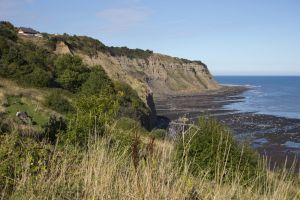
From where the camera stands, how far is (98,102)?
66.8ft

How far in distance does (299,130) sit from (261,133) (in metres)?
5.33

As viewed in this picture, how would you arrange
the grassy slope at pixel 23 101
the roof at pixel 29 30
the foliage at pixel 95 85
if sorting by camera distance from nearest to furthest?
the grassy slope at pixel 23 101 → the foliage at pixel 95 85 → the roof at pixel 29 30

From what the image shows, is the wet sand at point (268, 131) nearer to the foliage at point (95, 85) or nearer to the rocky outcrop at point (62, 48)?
the foliage at point (95, 85)

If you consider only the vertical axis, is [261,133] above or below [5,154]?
below

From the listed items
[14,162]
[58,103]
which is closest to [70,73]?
[58,103]

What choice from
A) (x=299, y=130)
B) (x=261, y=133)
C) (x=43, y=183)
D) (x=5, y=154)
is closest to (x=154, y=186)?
(x=43, y=183)

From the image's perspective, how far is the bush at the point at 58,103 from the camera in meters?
30.6

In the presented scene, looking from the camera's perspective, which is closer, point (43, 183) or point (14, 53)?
point (43, 183)

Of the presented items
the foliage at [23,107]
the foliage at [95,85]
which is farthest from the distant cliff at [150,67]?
the foliage at [23,107]

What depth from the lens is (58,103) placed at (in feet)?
101

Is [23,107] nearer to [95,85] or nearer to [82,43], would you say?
[95,85]

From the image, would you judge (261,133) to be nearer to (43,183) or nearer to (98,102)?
(98,102)

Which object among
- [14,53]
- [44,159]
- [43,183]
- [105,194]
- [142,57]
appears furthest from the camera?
[142,57]

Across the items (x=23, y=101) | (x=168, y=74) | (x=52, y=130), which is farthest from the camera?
(x=168, y=74)
